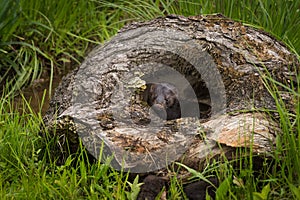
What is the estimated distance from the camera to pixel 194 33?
113 inches

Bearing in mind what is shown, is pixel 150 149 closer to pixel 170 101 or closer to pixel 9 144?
pixel 170 101

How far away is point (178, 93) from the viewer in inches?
110

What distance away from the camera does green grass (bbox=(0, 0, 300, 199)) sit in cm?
223

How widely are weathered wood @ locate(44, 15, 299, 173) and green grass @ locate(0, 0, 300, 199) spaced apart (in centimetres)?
8

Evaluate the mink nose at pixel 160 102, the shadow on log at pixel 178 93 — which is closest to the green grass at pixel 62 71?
the shadow on log at pixel 178 93

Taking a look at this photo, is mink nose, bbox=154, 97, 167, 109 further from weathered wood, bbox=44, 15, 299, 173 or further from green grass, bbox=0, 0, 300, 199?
green grass, bbox=0, 0, 300, 199

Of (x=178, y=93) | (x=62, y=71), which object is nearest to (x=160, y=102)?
(x=178, y=93)

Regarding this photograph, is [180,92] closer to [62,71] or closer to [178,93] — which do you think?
[178,93]

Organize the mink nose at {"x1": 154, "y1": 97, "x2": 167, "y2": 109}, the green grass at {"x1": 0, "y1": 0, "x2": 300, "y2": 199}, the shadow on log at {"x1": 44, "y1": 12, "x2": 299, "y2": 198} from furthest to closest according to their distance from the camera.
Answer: the mink nose at {"x1": 154, "y1": 97, "x2": 167, "y2": 109} < the shadow on log at {"x1": 44, "y1": 12, "x2": 299, "y2": 198} < the green grass at {"x1": 0, "y1": 0, "x2": 300, "y2": 199}

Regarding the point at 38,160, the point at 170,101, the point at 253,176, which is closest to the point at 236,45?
the point at 170,101

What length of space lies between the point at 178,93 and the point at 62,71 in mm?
1672

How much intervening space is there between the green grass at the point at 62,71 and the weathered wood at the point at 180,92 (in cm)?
8

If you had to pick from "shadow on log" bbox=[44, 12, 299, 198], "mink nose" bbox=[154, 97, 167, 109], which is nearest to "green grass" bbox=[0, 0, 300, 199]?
"shadow on log" bbox=[44, 12, 299, 198]

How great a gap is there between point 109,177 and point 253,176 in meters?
0.63
